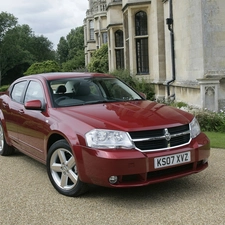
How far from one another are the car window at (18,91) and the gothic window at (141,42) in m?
11.1

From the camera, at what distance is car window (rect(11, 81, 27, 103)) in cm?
660

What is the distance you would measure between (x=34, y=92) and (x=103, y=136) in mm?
2167

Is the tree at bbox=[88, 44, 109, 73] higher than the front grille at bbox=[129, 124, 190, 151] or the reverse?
higher

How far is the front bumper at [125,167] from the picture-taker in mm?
4141

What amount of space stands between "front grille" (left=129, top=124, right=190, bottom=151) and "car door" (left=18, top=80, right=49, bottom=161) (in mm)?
1443

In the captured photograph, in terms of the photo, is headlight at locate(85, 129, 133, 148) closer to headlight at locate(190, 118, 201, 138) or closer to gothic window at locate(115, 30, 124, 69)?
headlight at locate(190, 118, 201, 138)

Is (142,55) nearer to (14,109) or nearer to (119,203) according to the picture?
(14,109)

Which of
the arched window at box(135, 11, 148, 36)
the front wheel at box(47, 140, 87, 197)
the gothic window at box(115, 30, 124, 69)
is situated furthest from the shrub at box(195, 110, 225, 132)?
the gothic window at box(115, 30, 124, 69)

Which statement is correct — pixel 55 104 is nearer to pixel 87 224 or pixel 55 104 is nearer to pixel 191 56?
pixel 87 224

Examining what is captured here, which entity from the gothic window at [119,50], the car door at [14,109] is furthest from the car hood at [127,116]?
the gothic window at [119,50]

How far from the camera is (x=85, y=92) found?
→ 568 centimetres

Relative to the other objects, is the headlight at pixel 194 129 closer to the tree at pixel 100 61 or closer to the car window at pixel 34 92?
the car window at pixel 34 92

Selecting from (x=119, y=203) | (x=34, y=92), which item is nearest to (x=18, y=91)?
(x=34, y=92)

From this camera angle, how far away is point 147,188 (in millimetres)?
4996
